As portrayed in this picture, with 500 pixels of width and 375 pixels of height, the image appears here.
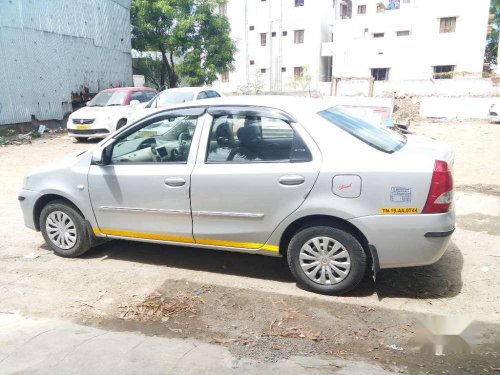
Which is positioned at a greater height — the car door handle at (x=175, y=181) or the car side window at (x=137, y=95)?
the car side window at (x=137, y=95)

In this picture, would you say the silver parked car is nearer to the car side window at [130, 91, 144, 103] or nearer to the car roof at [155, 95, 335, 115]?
the car roof at [155, 95, 335, 115]

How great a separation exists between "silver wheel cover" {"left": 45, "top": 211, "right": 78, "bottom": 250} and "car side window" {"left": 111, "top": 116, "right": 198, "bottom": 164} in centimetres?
90

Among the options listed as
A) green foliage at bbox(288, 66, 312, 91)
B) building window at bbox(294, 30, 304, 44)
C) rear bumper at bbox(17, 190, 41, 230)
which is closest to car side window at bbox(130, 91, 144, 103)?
rear bumper at bbox(17, 190, 41, 230)

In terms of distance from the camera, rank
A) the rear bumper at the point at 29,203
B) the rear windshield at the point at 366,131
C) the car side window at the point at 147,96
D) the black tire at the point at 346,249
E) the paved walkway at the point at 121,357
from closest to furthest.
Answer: the paved walkway at the point at 121,357 < the black tire at the point at 346,249 < the rear windshield at the point at 366,131 < the rear bumper at the point at 29,203 < the car side window at the point at 147,96

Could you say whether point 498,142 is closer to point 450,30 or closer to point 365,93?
point 365,93

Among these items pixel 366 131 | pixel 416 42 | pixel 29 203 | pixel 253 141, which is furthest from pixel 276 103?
pixel 416 42

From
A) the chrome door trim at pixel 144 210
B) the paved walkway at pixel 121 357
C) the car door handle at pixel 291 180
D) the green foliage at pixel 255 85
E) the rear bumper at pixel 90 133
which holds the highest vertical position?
the green foliage at pixel 255 85

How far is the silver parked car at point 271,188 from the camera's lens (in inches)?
138

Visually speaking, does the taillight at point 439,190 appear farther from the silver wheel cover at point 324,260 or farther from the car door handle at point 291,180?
the car door handle at point 291,180

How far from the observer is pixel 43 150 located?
13.3m

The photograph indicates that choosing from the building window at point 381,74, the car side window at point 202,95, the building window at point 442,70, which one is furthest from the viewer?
the building window at point 381,74

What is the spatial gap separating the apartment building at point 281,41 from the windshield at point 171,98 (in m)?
25.8

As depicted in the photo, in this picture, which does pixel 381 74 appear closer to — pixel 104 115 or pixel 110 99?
pixel 110 99

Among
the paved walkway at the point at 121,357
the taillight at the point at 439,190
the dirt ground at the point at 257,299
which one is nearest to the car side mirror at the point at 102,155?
the dirt ground at the point at 257,299
